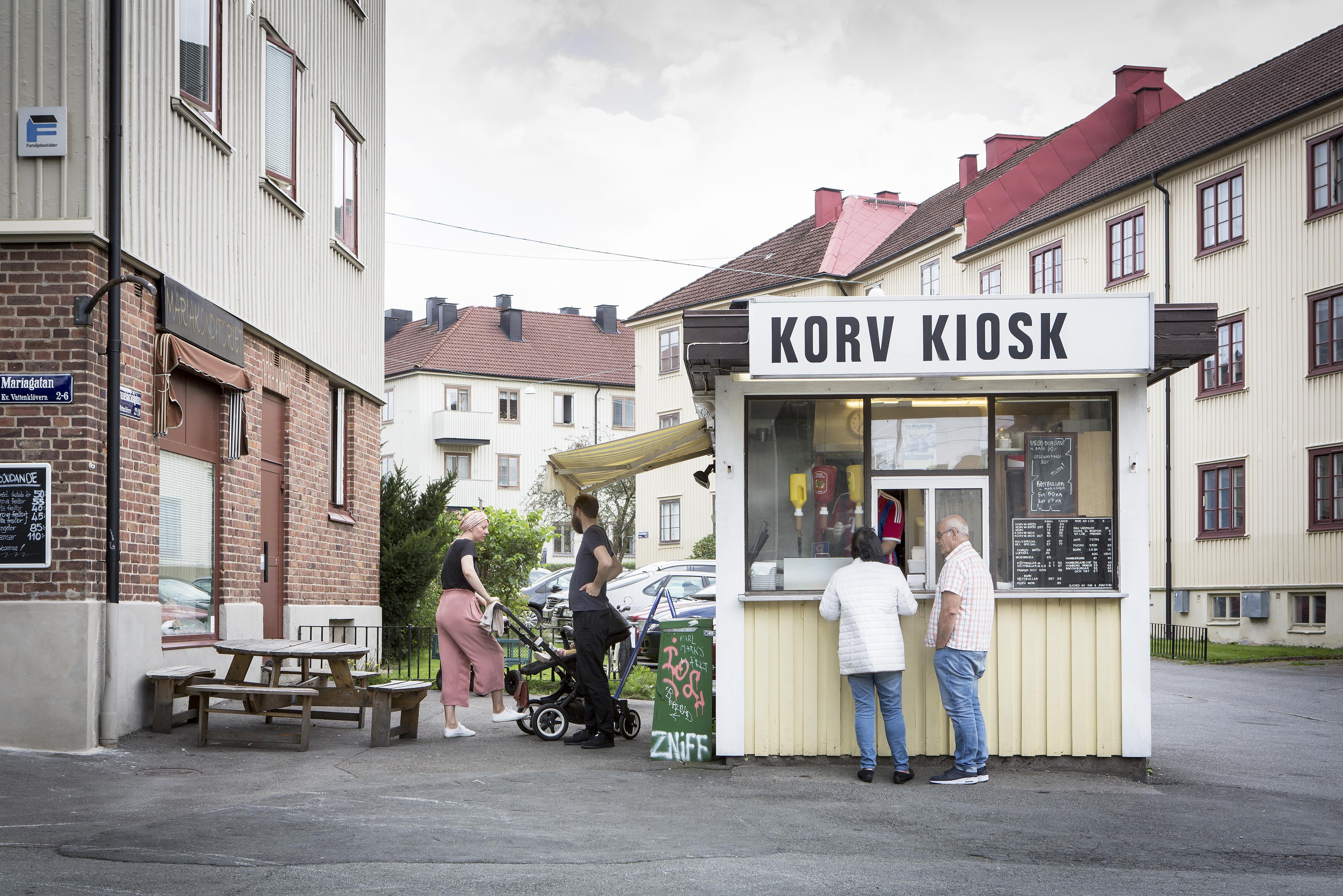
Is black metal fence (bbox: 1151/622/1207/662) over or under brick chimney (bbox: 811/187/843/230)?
under

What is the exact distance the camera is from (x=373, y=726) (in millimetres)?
11133

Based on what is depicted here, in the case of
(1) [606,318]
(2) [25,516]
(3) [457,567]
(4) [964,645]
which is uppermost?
(1) [606,318]

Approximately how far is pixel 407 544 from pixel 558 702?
9588mm

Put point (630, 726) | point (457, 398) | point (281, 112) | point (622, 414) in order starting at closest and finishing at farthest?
point (630, 726), point (281, 112), point (457, 398), point (622, 414)

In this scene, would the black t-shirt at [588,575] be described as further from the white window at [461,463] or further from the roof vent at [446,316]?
the roof vent at [446,316]

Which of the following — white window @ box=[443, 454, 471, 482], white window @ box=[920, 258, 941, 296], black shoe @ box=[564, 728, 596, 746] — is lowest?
black shoe @ box=[564, 728, 596, 746]

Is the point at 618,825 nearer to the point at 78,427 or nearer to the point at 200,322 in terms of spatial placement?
the point at 78,427

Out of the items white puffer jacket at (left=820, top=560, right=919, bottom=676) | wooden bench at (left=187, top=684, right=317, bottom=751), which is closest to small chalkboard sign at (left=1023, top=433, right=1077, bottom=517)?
white puffer jacket at (left=820, top=560, right=919, bottom=676)

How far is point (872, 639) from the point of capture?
30.9 feet

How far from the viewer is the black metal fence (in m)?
24.1

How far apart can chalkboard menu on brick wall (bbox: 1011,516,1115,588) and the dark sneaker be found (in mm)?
1458

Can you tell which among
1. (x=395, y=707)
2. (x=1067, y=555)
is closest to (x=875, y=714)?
(x=1067, y=555)

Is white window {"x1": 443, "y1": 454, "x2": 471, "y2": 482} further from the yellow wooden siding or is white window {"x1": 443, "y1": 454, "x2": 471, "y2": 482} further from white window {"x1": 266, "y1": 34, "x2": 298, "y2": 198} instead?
the yellow wooden siding

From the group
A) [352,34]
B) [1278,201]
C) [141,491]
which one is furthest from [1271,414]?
[141,491]
